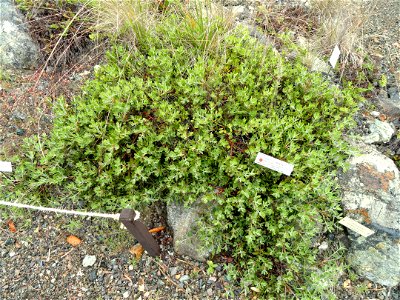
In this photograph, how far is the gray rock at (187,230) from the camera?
2.66 m

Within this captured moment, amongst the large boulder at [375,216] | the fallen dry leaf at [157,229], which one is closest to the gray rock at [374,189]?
the large boulder at [375,216]

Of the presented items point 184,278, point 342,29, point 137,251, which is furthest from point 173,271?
point 342,29

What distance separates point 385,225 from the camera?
267 cm

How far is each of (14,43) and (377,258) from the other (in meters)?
4.15

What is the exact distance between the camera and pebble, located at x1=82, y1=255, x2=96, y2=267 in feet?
8.83

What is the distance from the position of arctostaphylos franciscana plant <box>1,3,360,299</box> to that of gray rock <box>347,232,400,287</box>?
29 cm

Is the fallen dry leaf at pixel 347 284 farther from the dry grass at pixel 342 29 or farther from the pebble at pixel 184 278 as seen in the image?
the dry grass at pixel 342 29

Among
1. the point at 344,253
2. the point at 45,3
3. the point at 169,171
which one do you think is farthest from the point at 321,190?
the point at 45,3

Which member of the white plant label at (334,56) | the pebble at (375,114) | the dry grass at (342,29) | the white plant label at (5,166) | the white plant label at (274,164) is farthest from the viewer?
the dry grass at (342,29)

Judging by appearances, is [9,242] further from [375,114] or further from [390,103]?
[390,103]

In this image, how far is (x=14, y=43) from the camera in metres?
3.69

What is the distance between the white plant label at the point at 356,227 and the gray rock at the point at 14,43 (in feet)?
11.7

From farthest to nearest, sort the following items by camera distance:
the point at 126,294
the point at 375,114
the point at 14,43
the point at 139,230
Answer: the point at 14,43 → the point at 375,114 → the point at 126,294 → the point at 139,230

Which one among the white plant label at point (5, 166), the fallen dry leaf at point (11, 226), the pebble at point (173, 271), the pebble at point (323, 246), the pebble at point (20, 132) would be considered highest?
the white plant label at point (5, 166)
